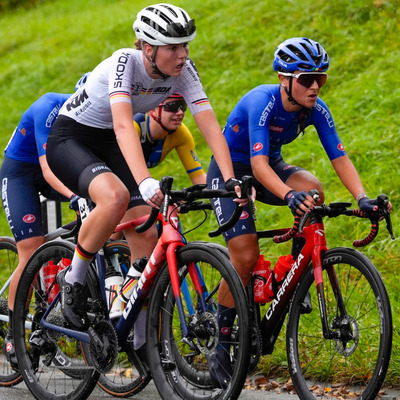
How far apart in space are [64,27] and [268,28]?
892 centimetres

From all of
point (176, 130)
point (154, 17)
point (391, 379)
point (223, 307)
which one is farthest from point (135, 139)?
point (391, 379)

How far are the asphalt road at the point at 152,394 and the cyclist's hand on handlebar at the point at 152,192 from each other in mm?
1803

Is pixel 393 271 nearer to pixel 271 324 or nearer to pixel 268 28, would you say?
pixel 271 324

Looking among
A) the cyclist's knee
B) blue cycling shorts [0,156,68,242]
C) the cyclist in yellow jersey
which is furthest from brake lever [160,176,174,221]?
blue cycling shorts [0,156,68,242]

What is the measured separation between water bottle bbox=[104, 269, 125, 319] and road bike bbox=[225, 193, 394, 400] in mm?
849

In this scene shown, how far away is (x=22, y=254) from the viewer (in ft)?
20.2

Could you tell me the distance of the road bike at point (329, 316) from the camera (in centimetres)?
431

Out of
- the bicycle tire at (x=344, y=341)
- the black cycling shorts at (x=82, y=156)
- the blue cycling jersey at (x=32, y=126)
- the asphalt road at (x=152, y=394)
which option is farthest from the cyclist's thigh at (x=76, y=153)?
the asphalt road at (x=152, y=394)

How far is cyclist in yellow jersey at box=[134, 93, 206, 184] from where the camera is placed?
602 centimetres

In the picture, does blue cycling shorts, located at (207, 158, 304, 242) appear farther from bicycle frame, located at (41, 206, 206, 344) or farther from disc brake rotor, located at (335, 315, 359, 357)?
disc brake rotor, located at (335, 315, 359, 357)

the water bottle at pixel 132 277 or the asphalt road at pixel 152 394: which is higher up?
the water bottle at pixel 132 277

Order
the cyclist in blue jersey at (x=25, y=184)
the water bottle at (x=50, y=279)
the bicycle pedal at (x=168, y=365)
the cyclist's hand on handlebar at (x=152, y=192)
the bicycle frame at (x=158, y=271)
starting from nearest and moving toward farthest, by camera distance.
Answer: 1. the cyclist's hand on handlebar at (x=152, y=192)
2. the bicycle frame at (x=158, y=271)
3. the bicycle pedal at (x=168, y=365)
4. the water bottle at (x=50, y=279)
5. the cyclist in blue jersey at (x=25, y=184)

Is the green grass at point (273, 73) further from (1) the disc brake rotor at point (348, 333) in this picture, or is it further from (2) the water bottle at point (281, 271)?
(2) the water bottle at point (281, 271)

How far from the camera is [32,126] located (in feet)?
20.3
